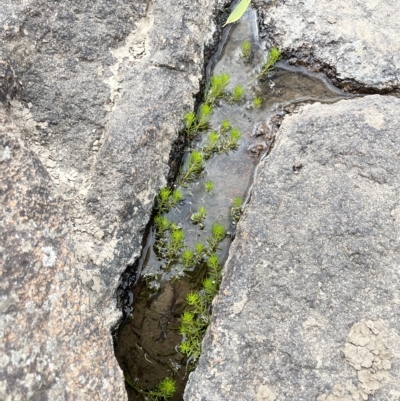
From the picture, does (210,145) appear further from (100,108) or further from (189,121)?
(100,108)

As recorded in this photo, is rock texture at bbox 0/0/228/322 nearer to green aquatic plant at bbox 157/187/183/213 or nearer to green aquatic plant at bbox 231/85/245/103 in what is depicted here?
green aquatic plant at bbox 157/187/183/213

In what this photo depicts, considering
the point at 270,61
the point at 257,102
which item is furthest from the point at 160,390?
the point at 270,61

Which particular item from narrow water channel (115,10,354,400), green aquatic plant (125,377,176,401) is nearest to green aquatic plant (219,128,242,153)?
narrow water channel (115,10,354,400)

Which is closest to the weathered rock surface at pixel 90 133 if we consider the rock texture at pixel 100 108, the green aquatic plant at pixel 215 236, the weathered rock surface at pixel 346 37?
the rock texture at pixel 100 108

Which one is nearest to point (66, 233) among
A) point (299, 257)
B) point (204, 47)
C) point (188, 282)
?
point (188, 282)

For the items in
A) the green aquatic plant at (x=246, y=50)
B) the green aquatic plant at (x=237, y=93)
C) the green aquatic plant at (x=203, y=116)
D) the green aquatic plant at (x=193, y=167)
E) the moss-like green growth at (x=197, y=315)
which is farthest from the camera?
the green aquatic plant at (x=246, y=50)

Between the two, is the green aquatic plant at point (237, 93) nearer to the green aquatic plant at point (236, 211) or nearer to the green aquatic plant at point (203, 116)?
the green aquatic plant at point (203, 116)
